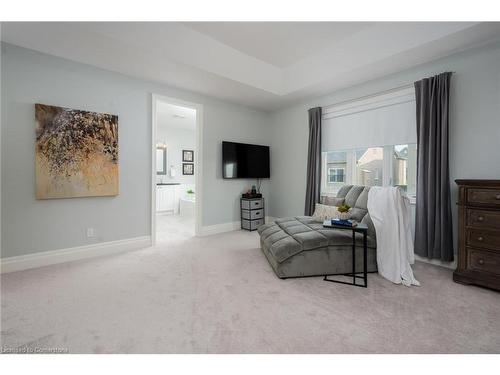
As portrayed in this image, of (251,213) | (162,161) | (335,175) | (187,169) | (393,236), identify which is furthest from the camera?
(187,169)

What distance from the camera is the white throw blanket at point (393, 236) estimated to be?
2.53m

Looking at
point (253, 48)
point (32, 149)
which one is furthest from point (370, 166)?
point (32, 149)

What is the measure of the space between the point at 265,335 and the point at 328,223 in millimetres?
1312

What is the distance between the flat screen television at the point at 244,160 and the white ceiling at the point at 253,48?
109cm

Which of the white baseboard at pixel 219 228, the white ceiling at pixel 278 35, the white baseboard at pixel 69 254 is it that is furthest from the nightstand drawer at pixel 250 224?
the white ceiling at pixel 278 35

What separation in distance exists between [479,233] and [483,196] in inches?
14.3

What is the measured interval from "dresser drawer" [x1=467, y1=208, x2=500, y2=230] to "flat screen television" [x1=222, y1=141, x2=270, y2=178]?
3.45 m

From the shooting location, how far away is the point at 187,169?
8023 millimetres

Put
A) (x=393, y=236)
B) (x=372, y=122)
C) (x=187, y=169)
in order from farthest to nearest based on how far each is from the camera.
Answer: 1. (x=187, y=169)
2. (x=372, y=122)
3. (x=393, y=236)

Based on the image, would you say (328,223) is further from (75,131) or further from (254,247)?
(75,131)

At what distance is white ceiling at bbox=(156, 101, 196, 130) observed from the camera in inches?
220

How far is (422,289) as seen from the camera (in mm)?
2344

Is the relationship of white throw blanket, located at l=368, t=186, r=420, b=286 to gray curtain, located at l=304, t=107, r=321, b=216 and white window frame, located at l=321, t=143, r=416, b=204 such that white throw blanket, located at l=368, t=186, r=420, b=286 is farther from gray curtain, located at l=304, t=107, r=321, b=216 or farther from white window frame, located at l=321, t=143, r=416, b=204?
gray curtain, located at l=304, t=107, r=321, b=216

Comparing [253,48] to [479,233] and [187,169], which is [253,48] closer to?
[479,233]
